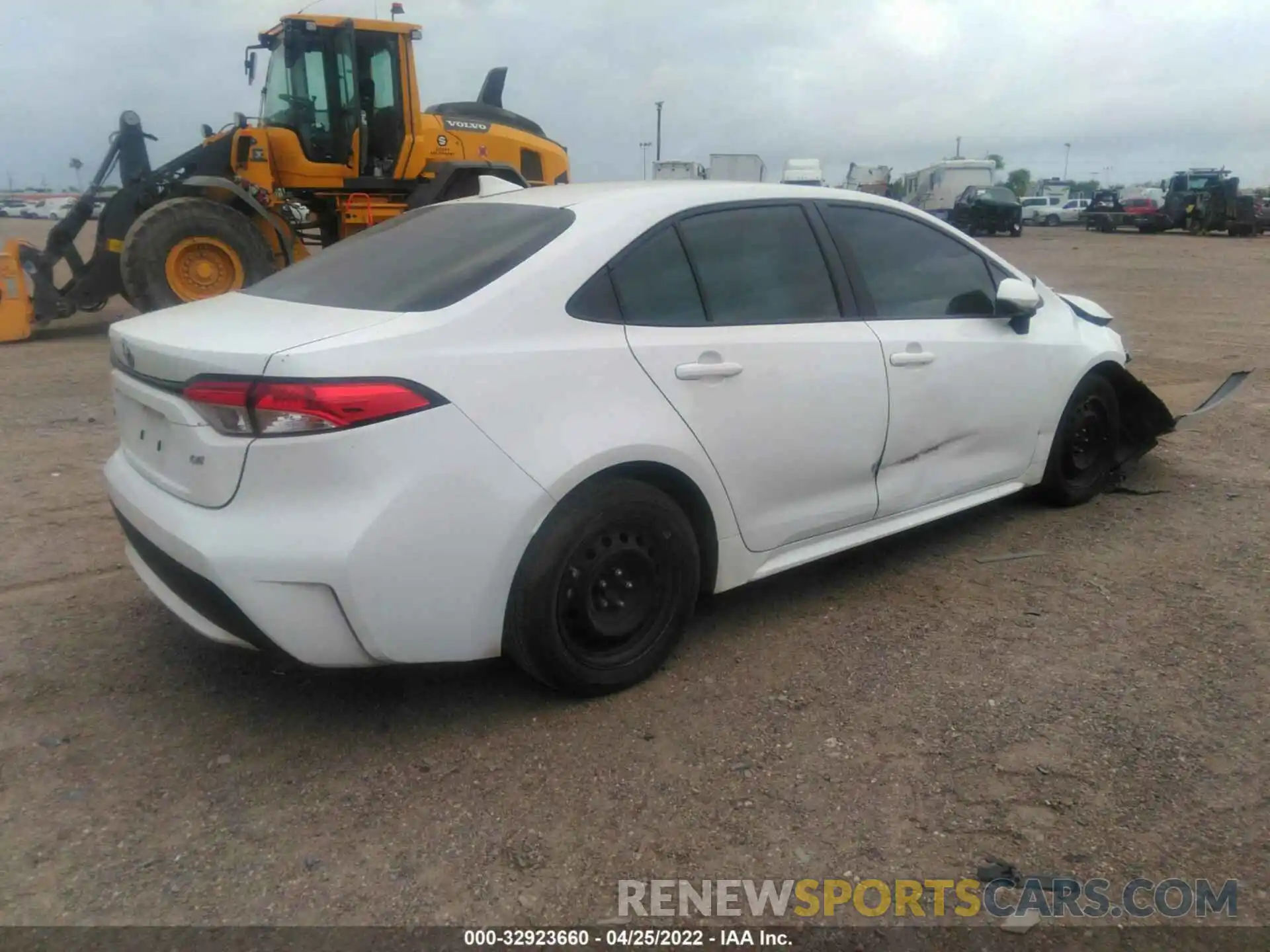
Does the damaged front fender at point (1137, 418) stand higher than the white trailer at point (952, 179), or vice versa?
the white trailer at point (952, 179)

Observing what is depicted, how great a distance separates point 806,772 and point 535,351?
1387 millimetres

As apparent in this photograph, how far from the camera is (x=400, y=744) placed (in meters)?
2.89

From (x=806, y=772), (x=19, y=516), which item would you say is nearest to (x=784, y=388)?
(x=806, y=772)

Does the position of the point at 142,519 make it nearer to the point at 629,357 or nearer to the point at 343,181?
the point at 629,357

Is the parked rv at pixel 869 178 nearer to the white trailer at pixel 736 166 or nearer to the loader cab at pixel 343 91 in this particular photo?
the white trailer at pixel 736 166

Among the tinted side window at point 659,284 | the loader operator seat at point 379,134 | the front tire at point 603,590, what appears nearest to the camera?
the front tire at point 603,590

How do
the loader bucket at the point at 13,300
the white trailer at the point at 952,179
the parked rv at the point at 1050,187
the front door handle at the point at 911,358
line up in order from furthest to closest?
the parked rv at the point at 1050,187
the white trailer at the point at 952,179
the loader bucket at the point at 13,300
the front door handle at the point at 911,358

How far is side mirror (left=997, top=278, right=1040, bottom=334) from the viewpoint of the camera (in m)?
4.10

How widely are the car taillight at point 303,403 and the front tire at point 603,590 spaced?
0.56m

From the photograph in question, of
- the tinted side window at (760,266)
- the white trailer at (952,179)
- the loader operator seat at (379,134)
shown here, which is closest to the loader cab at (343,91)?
the loader operator seat at (379,134)

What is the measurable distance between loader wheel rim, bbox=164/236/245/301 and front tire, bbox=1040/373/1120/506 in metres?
8.05

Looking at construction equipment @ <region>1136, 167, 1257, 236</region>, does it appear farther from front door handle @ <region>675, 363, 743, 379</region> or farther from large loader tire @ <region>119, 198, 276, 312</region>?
front door handle @ <region>675, 363, 743, 379</region>

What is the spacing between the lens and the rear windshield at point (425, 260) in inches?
114

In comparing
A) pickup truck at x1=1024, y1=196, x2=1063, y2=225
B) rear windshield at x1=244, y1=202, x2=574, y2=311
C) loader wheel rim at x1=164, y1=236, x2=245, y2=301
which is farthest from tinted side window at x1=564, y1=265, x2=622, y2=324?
pickup truck at x1=1024, y1=196, x2=1063, y2=225
